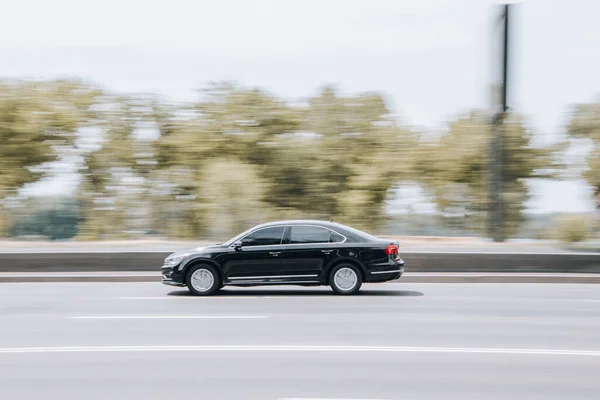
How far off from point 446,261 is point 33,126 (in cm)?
2959

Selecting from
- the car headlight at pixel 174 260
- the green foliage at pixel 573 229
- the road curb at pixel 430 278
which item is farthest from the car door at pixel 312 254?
the green foliage at pixel 573 229

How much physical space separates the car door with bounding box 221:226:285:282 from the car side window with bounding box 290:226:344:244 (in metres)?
0.25

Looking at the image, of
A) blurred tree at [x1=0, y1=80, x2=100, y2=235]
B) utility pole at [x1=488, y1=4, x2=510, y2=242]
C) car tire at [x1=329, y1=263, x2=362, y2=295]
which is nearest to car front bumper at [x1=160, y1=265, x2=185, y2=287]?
car tire at [x1=329, y1=263, x2=362, y2=295]

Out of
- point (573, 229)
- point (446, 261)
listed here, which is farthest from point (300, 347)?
point (573, 229)

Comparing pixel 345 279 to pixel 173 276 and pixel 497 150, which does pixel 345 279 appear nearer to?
pixel 173 276

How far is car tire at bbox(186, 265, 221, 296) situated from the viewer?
14062mm

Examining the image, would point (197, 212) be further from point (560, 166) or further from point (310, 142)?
point (560, 166)

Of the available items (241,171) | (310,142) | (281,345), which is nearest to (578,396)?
(281,345)

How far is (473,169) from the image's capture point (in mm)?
40719

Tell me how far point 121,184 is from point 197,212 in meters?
5.34

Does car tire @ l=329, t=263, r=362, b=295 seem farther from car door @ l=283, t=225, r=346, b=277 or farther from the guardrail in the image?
the guardrail

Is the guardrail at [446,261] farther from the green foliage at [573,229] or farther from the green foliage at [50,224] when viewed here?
the green foliage at [50,224]

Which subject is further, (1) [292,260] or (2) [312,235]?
(2) [312,235]

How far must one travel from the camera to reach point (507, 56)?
22484 mm
